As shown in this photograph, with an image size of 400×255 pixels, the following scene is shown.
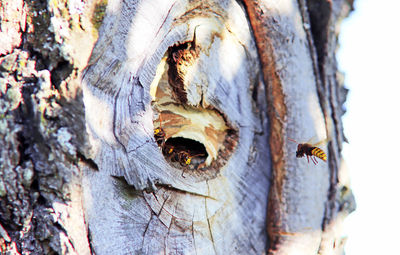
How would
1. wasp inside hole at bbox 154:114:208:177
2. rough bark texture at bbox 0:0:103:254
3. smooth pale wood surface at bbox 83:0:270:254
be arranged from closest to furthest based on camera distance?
1. rough bark texture at bbox 0:0:103:254
2. smooth pale wood surface at bbox 83:0:270:254
3. wasp inside hole at bbox 154:114:208:177

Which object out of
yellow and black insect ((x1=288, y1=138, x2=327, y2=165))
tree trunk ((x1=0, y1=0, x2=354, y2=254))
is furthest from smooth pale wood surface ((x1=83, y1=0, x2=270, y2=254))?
yellow and black insect ((x1=288, y1=138, x2=327, y2=165))

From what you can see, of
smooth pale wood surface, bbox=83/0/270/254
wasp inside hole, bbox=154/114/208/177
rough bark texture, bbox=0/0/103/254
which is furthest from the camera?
wasp inside hole, bbox=154/114/208/177

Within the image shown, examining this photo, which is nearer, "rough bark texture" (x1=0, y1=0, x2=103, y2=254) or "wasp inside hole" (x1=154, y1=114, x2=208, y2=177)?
"rough bark texture" (x1=0, y1=0, x2=103, y2=254)

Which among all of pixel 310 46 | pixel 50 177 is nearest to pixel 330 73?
pixel 310 46

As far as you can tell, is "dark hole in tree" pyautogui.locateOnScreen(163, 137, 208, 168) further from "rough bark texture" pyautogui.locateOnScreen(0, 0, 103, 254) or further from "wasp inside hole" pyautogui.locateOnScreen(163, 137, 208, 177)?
"rough bark texture" pyautogui.locateOnScreen(0, 0, 103, 254)

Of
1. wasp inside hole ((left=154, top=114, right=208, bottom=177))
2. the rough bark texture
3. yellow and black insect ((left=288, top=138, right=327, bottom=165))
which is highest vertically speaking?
yellow and black insect ((left=288, top=138, right=327, bottom=165))

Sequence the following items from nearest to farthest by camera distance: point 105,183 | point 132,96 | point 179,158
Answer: point 105,183
point 132,96
point 179,158

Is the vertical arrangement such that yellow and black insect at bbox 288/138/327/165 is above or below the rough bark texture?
above

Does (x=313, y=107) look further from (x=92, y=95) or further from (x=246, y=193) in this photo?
(x=92, y=95)
